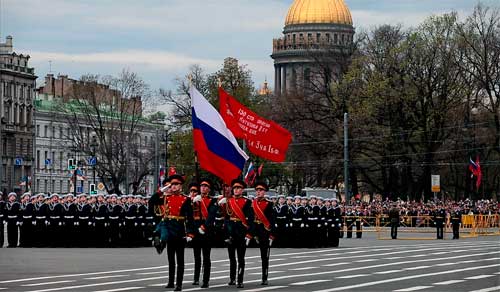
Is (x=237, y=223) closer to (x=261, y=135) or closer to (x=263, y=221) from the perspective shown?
(x=263, y=221)

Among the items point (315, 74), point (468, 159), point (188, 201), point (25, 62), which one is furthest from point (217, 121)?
point (25, 62)

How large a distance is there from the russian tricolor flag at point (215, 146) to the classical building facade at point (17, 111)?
9892 cm

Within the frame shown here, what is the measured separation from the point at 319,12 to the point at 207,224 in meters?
140

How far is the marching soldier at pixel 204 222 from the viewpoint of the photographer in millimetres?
23094

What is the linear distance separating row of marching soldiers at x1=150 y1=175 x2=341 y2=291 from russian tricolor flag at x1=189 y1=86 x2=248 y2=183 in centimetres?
57

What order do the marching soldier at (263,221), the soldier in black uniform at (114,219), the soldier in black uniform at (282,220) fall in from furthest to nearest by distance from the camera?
A: the soldier in black uniform at (282,220) → the soldier in black uniform at (114,219) → the marching soldier at (263,221)

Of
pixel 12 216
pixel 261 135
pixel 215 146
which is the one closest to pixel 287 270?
pixel 215 146

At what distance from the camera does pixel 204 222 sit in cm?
2320

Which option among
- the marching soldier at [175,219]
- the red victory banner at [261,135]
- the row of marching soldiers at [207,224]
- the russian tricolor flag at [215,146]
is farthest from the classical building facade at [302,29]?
the marching soldier at [175,219]

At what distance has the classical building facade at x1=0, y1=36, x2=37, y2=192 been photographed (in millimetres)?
127562

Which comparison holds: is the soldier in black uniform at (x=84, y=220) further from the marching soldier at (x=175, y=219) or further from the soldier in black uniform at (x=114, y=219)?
the marching soldier at (x=175, y=219)

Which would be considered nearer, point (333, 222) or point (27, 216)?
point (27, 216)

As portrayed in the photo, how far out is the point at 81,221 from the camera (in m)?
39.3

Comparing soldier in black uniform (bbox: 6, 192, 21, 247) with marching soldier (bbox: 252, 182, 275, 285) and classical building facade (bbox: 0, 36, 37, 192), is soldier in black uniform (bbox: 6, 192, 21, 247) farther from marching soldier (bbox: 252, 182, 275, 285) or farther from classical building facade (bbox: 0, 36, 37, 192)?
classical building facade (bbox: 0, 36, 37, 192)
